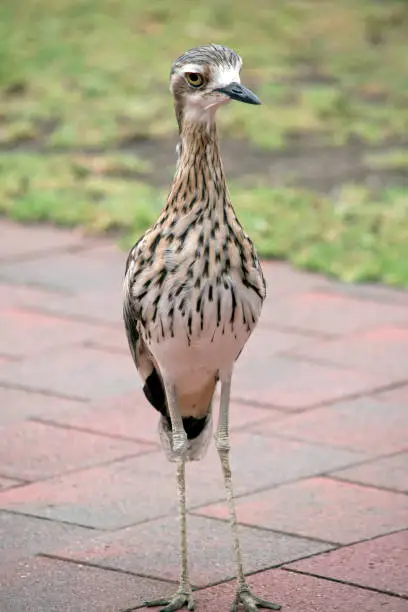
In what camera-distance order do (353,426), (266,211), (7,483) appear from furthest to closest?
(266,211) → (353,426) → (7,483)

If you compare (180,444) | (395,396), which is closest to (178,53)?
(395,396)

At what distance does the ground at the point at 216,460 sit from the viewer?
15.3 ft

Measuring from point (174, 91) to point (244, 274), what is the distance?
0.60m

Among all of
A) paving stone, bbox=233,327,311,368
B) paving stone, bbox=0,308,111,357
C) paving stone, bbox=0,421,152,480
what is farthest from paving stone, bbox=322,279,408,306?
paving stone, bbox=0,421,152,480

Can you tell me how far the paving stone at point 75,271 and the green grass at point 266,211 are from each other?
232 millimetres

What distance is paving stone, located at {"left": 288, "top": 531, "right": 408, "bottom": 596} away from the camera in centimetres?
459

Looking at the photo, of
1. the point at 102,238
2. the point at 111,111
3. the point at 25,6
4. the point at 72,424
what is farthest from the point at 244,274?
the point at 25,6

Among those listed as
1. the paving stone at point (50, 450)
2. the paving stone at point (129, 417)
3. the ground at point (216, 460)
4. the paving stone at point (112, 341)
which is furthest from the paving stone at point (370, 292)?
the paving stone at point (50, 450)

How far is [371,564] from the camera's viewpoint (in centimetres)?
474

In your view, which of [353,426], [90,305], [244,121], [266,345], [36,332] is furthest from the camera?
[244,121]

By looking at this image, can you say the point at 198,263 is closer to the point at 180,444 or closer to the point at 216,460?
the point at 180,444

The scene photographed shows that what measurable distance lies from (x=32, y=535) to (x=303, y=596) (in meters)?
1.09

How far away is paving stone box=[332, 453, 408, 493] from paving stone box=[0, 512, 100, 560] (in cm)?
112

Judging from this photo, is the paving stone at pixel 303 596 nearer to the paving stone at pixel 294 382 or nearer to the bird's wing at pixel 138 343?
the bird's wing at pixel 138 343
